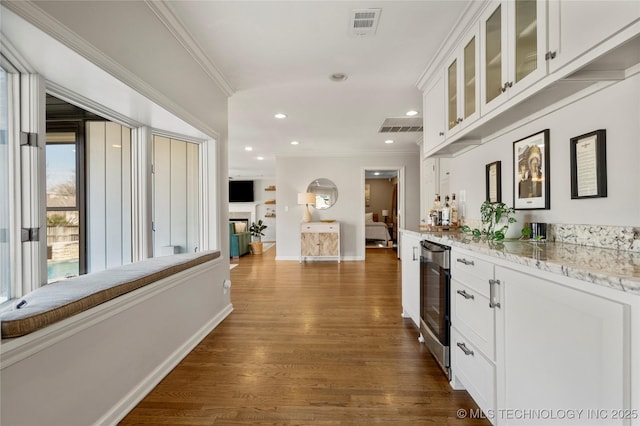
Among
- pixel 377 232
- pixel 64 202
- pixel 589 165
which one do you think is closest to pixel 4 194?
pixel 64 202

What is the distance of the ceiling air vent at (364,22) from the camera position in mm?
1967

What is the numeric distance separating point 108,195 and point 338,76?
228 centimetres

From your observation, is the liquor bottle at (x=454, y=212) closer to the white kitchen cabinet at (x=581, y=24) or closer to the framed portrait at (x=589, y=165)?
the framed portrait at (x=589, y=165)

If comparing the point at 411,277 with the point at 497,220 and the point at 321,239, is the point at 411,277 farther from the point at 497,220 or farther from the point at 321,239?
the point at 321,239

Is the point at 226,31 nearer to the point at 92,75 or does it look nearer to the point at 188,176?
the point at 92,75

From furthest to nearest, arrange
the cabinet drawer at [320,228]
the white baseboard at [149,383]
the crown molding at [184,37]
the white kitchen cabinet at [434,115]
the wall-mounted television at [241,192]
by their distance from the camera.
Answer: the wall-mounted television at [241,192]
the cabinet drawer at [320,228]
the white kitchen cabinet at [434,115]
the crown molding at [184,37]
the white baseboard at [149,383]

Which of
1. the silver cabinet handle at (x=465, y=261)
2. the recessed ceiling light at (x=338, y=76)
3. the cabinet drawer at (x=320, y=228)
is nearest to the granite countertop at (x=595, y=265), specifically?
the silver cabinet handle at (x=465, y=261)

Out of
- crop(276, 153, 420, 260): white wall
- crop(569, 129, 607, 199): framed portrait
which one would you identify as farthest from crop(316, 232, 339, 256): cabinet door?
crop(569, 129, 607, 199): framed portrait

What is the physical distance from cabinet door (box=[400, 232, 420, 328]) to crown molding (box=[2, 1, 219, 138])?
217 cm

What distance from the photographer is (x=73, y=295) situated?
51.7 inches

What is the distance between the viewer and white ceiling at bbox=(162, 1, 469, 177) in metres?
1.96

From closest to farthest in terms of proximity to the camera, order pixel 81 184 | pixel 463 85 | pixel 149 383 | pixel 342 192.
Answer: pixel 149 383 → pixel 81 184 → pixel 463 85 → pixel 342 192

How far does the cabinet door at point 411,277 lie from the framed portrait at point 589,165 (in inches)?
43.8

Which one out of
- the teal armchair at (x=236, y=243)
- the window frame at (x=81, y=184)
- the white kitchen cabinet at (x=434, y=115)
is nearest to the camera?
the window frame at (x=81, y=184)
